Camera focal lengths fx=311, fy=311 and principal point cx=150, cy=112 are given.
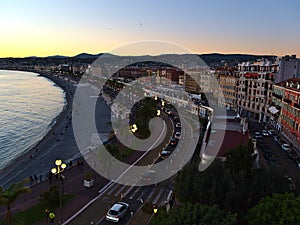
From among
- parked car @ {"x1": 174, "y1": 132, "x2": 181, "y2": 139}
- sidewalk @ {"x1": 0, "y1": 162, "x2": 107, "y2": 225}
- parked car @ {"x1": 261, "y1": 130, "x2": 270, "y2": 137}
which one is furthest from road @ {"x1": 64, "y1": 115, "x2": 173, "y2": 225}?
parked car @ {"x1": 261, "y1": 130, "x2": 270, "y2": 137}

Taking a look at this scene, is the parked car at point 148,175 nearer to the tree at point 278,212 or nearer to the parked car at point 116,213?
the parked car at point 116,213

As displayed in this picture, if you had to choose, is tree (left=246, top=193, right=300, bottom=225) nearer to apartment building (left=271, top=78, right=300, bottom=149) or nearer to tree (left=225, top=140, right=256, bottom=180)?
tree (left=225, top=140, right=256, bottom=180)

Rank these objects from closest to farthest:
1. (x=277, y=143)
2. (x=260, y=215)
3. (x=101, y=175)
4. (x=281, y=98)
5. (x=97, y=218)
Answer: (x=260, y=215), (x=97, y=218), (x=101, y=175), (x=277, y=143), (x=281, y=98)

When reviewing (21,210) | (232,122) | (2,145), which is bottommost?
(2,145)

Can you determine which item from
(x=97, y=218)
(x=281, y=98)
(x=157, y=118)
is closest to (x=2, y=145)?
(x=157, y=118)

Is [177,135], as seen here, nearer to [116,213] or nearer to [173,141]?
[173,141]

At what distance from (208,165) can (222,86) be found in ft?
172

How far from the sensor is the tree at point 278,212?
1247 centimetres

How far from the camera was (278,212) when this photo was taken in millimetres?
12852

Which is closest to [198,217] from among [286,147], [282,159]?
[282,159]

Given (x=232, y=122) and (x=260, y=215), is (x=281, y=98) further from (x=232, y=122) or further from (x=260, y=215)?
(x=260, y=215)

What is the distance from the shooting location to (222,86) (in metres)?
69.8

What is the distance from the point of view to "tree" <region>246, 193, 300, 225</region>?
12.5 meters

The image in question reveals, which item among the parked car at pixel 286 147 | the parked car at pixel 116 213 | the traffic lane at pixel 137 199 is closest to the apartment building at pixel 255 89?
the parked car at pixel 286 147
